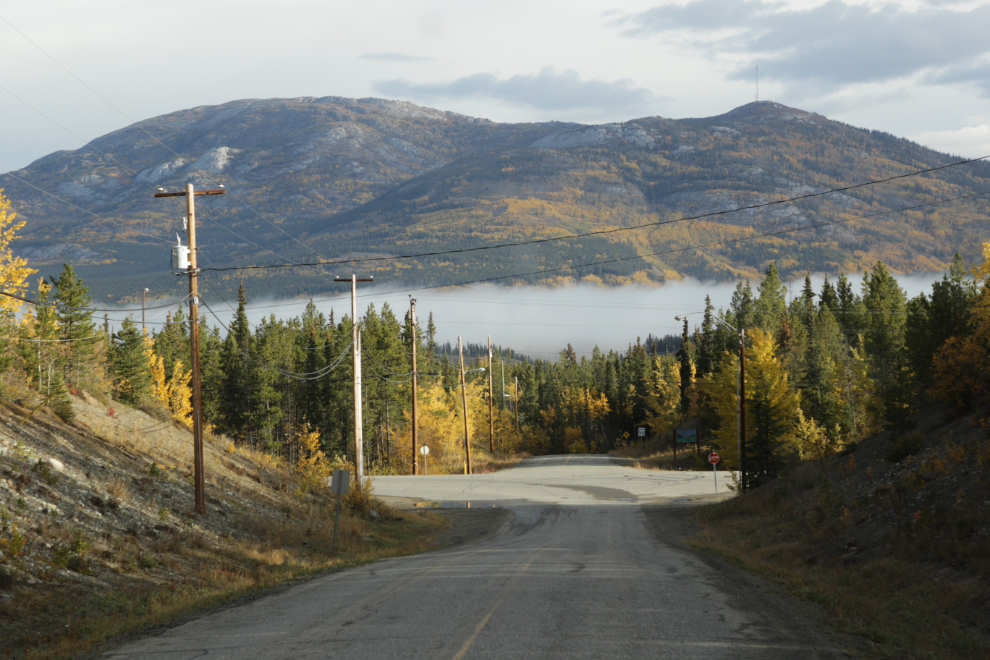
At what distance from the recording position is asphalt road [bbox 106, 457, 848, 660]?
920 cm

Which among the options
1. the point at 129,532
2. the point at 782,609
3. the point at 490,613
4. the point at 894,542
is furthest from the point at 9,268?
the point at 894,542

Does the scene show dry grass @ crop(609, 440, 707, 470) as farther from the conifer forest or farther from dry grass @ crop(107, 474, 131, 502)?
dry grass @ crop(107, 474, 131, 502)

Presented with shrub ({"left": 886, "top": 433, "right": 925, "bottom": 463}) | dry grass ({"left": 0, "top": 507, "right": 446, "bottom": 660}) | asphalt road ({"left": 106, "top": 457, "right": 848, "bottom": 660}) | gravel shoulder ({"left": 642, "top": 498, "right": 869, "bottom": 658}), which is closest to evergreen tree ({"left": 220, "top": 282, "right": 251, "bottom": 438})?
dry grass ({"left": 0, "top": 507, "right": 446, "bottom": 660})

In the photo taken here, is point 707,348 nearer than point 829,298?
Yes

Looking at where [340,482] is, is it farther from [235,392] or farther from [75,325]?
[235,392]

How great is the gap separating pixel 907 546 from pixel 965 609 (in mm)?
3816

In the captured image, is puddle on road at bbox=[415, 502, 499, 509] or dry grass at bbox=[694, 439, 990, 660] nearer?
dry grass at bbox=[694, 439, 990, 660]

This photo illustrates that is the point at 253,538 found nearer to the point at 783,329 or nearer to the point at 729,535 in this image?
the point at 729,535

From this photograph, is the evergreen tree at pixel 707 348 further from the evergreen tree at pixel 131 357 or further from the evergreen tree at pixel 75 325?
the evergreen tree at pixel 75 325

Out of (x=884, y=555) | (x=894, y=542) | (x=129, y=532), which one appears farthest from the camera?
(x=129, y=532)

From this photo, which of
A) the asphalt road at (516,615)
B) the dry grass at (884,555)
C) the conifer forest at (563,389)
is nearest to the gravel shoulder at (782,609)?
the asphalt road at (516,615)

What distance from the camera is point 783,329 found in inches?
3445

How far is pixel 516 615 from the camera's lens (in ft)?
36.1

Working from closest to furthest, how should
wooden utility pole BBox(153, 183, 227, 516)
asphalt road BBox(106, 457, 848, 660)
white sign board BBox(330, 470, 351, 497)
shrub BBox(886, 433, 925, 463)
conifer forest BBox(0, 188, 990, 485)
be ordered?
asphalt road BBox(106, 457, 848, 660)
wooden utility pole BBox(153, 183, 227, 516)
white sign board BBox(330, 470, 351, 497)
shrub BBox(886, 433, 925, 463)
conifer forest BBox(0, 188, 990, 485)
